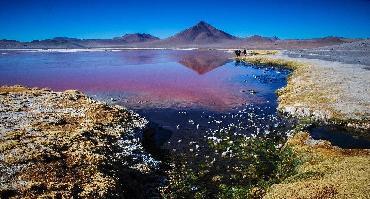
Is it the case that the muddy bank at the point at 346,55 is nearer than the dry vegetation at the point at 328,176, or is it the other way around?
the dry vegetation at the point at 328,176

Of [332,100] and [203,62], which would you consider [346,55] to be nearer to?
[203,62]

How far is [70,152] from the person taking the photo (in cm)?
1744

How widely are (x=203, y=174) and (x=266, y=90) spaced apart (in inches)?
1060

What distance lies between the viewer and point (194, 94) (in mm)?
41250

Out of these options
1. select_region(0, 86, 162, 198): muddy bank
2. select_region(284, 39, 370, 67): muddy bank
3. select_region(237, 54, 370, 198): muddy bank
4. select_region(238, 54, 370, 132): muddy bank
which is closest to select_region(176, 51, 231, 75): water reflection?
select_region(284, 39, 370, 67): muddy bank

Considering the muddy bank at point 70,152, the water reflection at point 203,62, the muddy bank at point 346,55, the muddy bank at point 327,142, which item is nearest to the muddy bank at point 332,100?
the muddy bank at point 327,142

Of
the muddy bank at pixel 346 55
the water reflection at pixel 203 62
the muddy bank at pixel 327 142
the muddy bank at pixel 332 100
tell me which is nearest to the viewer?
the muddy bank at pixel 327 142

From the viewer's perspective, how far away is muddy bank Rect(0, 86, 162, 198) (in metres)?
14.2

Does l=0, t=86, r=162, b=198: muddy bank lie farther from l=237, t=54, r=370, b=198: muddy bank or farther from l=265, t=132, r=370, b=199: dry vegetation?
l=237, t=54, r=370, b=198: muddy bank

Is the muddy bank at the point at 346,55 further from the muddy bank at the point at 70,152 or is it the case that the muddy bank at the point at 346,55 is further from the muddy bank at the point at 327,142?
the muddy bank at the point at 70,152

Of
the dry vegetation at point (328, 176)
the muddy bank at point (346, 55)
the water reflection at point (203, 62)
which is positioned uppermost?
the muddy bank at point (346, 55)

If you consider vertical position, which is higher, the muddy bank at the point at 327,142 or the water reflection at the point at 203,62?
the muddy bank at the point at 327,142

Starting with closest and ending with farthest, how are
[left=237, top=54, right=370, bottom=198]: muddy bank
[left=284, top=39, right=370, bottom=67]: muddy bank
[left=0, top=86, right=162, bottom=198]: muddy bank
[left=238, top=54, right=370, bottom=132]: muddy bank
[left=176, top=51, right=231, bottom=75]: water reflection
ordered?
[left=237, top=54, right=370, bottom=198]: muddy bank → [left=0, top=86, right=162, bottom=198]: muddy bank → [left=238, top=54, right=370, bottom=132]: muddy bank → [left=284, top=39, right=370, bottom=67]: muddy bank → [left=176, top=51, right=231, bottom=75]: water reflection

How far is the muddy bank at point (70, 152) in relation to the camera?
1424 centimetres
